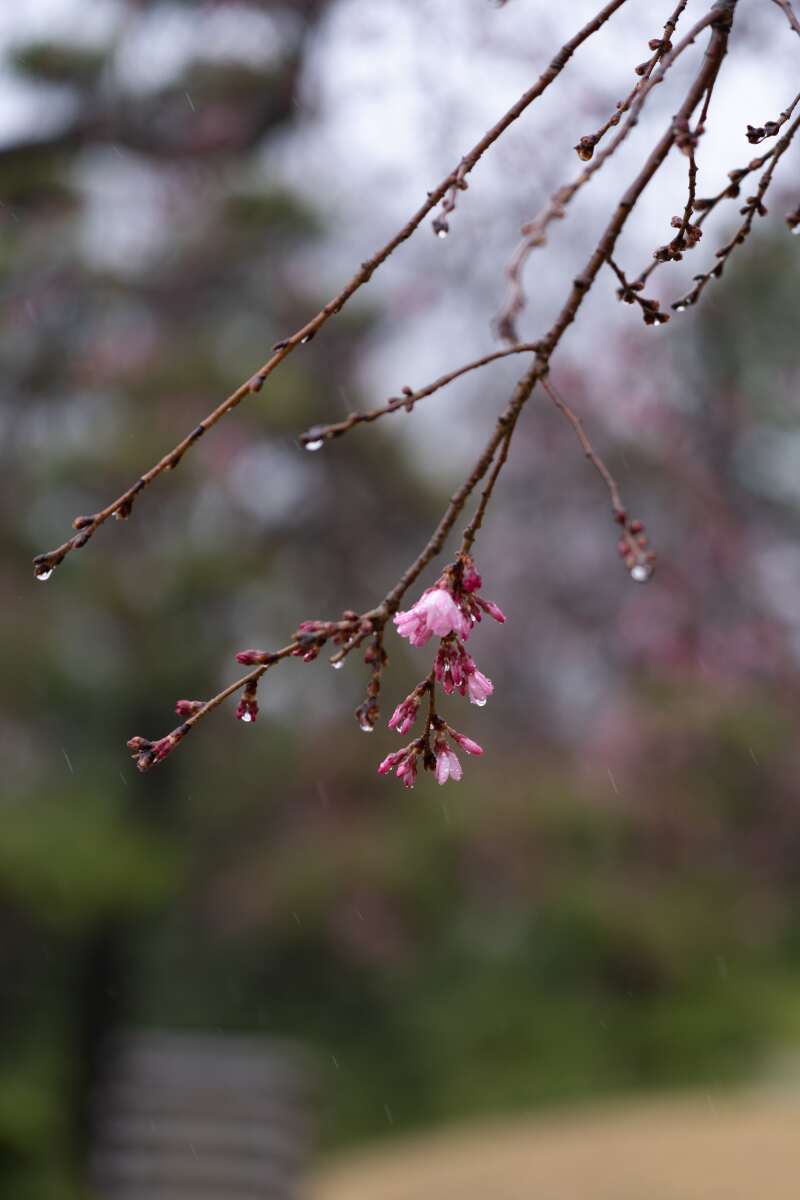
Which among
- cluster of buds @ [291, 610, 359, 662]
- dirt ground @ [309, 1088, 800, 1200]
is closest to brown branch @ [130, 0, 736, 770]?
cluster of buds @ [291, 610, 359, 662]

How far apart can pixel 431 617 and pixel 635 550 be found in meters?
0.12

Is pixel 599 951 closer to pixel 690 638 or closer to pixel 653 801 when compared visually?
pixel 653 801

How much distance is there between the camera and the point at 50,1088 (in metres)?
5.39

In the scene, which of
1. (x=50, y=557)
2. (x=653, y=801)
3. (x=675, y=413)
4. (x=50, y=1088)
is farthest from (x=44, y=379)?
(x=50, y=557)

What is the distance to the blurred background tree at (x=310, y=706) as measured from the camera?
16.1ft

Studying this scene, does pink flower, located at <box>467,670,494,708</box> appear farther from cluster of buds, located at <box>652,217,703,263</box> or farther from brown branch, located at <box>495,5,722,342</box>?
cluster of buds, located at <box>652,217,703,263</box>

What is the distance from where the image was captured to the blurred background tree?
4902mm

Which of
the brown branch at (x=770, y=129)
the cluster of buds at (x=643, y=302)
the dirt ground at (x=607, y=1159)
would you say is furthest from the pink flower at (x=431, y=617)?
the dirt ground at (x=607, y=1159)

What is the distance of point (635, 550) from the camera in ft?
2.37

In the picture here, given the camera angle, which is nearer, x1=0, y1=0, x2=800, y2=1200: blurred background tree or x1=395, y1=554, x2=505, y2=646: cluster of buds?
x1=395, y1=554, x2=505, y2=646: cluster of buds

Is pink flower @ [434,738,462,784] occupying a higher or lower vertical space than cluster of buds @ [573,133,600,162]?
A: lower

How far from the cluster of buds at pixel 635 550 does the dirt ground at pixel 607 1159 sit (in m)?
5.00

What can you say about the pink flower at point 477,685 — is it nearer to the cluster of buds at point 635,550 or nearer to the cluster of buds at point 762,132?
the cluster of buds at point 635,550

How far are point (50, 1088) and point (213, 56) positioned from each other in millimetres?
4131
